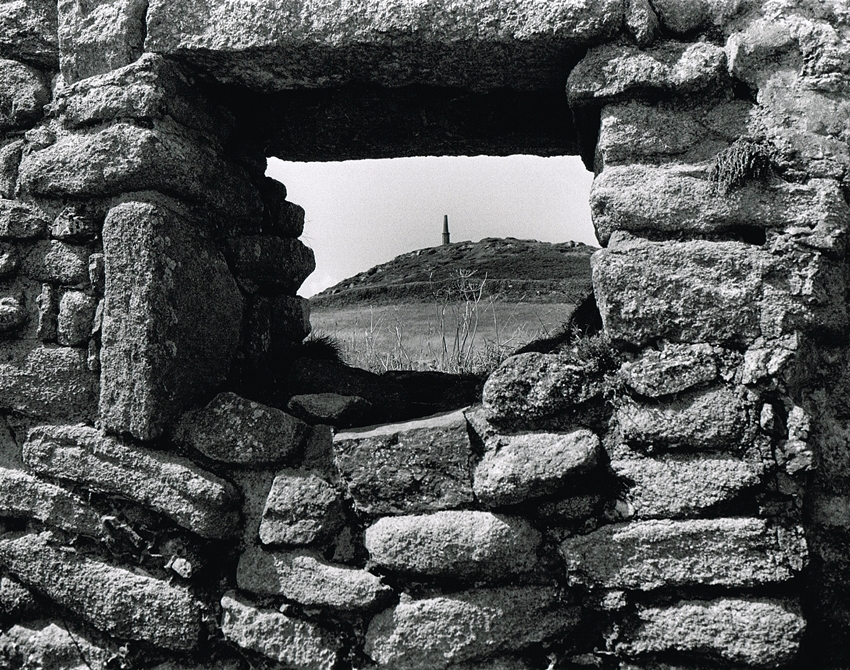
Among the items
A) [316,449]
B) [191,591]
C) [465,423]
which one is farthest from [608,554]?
[191,591]

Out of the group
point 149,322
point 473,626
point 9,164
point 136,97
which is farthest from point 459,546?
point 9,164

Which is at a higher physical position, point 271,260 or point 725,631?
point 271,260

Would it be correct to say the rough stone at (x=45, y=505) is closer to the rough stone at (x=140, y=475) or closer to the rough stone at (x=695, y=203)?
the rough stone at (x=140, y=475)

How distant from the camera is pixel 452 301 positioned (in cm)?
720

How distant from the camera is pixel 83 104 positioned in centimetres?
232

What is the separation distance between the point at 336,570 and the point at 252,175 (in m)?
1.31

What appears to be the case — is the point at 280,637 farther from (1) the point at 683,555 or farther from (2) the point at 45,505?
(1) the point at 683,555

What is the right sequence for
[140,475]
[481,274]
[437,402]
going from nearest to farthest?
[140,475] → [437,402] → [481,274]

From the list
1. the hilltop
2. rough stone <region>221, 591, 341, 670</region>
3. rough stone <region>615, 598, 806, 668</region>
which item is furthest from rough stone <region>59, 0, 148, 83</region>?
the hilltop

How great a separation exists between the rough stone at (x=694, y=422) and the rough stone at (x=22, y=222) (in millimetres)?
1696

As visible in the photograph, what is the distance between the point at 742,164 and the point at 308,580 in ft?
4.73

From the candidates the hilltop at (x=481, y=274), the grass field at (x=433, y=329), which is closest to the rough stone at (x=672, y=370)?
the grass field at (x=433, y=329)

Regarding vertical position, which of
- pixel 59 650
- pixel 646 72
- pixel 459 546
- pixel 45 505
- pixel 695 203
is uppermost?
pixel 646 72

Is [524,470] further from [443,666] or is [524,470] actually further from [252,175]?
[252,175]
